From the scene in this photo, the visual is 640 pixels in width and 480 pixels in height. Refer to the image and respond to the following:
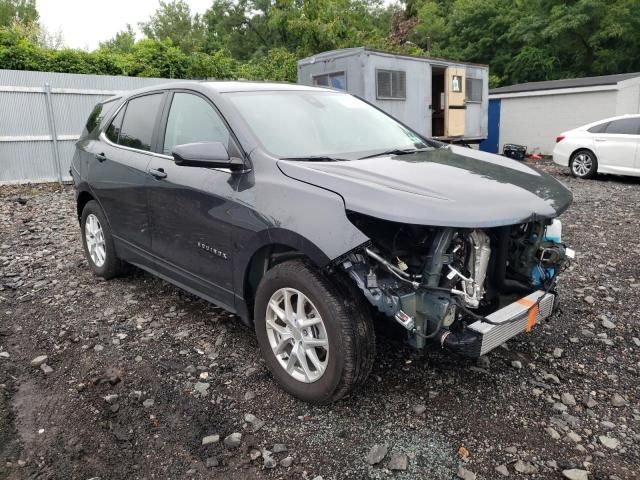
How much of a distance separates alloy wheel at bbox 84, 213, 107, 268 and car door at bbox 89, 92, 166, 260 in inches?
13.4

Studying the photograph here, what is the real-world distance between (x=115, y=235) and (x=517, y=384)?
3.36 metres

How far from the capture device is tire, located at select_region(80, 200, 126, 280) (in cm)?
464

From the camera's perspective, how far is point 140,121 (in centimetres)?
421

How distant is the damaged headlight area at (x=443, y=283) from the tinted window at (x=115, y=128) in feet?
9.35

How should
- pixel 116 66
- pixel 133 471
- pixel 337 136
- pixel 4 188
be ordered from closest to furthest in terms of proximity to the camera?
pixel 133 471, pixel 337 136, pixel 4 188, pixel 116 66

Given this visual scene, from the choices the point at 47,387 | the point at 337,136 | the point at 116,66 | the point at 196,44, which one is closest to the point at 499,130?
the point at 116,66

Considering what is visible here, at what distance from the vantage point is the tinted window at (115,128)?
4523 mm

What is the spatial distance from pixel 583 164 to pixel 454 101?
3952 millimetres

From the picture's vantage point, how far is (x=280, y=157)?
9.87ft

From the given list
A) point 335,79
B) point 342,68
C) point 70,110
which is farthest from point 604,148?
point 70,110

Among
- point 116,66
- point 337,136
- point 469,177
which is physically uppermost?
point 116,66

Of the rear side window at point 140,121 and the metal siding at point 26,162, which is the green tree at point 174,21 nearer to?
the metal siding at point 26,162

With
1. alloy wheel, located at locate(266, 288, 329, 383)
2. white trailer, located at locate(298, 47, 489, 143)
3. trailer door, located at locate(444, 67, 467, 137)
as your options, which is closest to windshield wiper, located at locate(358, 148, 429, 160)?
alloy wheel, located at locate(266, 288, 329, 383)

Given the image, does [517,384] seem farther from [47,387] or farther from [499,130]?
[499,130]
